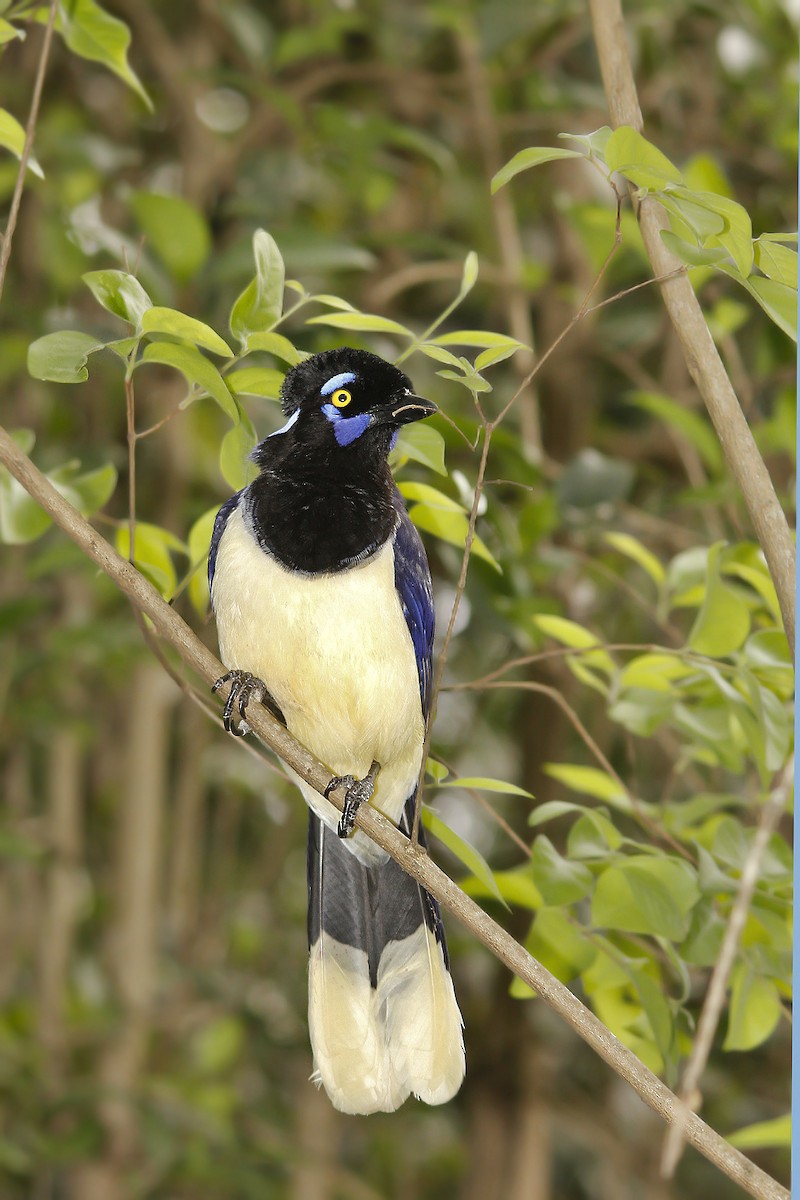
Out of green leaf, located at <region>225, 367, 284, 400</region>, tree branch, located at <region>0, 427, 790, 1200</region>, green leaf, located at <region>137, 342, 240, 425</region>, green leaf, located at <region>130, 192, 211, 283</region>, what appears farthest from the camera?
green leaf, located at <region>130, 192, 211, 283</region>

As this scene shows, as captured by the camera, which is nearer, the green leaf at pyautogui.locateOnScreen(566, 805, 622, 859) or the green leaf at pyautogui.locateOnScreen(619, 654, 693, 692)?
the green leaf at pyautogui.locateOnScreen(566, 805, 622, 859)

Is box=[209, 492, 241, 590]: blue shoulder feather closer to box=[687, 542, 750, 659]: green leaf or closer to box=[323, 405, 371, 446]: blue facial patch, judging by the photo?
box=[323, 405, 371, 446]: blue facial patch

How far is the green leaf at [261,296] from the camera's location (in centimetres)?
80

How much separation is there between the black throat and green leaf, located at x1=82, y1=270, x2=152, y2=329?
19 centimetres

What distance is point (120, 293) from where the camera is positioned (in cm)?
76

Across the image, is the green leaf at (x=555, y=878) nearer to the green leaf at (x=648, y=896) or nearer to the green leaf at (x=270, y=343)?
the green leaf at (x=648, y=896)

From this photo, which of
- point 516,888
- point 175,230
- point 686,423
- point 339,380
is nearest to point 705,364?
point 339,380

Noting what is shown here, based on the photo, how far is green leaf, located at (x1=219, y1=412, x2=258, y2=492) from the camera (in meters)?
0.87

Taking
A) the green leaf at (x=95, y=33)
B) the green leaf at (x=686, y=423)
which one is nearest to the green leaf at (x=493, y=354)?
the green leaf at (x=95, y=33)

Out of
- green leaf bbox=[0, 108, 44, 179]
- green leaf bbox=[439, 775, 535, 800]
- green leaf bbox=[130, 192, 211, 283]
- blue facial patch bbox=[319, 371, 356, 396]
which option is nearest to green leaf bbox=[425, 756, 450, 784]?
green leaf bbox=[439, 775, 535, 800]

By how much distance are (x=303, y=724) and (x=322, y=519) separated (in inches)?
6.3

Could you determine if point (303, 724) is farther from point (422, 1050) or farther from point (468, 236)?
point (468, 236)

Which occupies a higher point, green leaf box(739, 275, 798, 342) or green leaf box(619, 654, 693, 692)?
green leaf box(739, 275, 798, 342)

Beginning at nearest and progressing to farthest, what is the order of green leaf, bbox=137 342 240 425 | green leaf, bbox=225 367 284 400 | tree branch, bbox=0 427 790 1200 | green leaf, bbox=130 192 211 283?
1. tree branch, bbox=0 427 790 1200
2. green leaf, bbox=137 342 240 425
3. green leaf, bbox=225 367 284 400
4. green leaf, bbox=130 192 211 283
